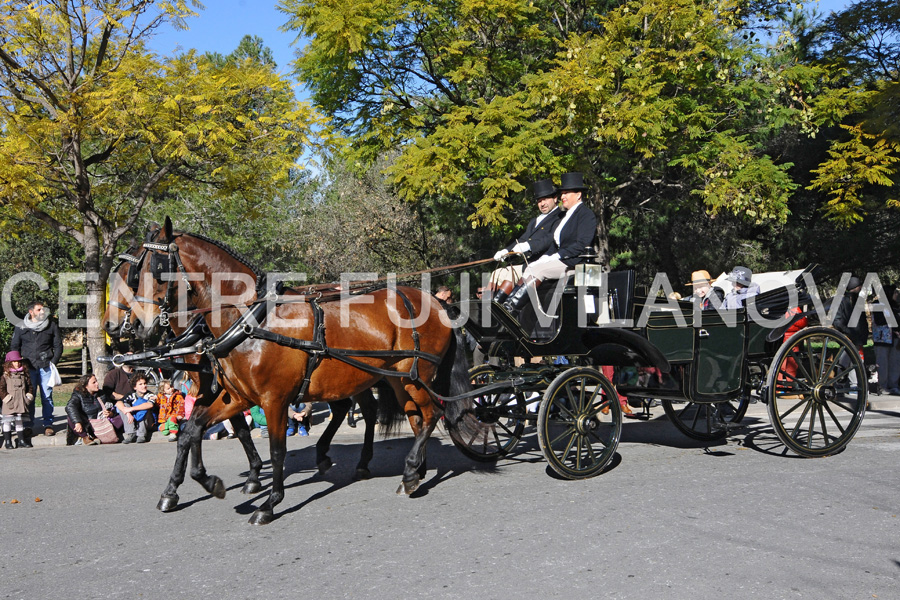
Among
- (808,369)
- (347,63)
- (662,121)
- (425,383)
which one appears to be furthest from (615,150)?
(425,383)

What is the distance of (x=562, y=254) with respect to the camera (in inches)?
288

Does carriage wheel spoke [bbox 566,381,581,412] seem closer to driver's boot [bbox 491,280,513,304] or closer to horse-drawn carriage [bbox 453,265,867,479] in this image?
horse-drawn carriage [bbox 453,265,867,479]

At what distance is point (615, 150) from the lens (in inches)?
635

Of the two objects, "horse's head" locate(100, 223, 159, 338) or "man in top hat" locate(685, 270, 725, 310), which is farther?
"man in top hat" locate(685, 270, 725, 310)

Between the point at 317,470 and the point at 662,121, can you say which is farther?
the point at 662,121

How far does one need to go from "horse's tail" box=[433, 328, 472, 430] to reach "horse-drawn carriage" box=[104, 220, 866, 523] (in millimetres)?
13

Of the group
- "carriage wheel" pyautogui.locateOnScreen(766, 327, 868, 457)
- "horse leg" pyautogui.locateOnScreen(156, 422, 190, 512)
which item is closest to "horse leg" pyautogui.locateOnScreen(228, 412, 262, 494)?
"horse leg" pyautogui.locateOnScreen(156, 422, 190, 512)

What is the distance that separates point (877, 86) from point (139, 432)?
15478 millimetres

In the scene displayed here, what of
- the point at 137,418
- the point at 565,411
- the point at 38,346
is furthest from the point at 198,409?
the point at 38,346

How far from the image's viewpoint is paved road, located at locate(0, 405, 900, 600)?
4477 millimetres

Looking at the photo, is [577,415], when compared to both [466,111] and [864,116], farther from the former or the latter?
[864,116]

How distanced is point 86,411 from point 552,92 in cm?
885

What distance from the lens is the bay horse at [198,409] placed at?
20.1 ft

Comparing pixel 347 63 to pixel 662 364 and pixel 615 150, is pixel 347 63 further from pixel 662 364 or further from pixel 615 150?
pixel 662 364
